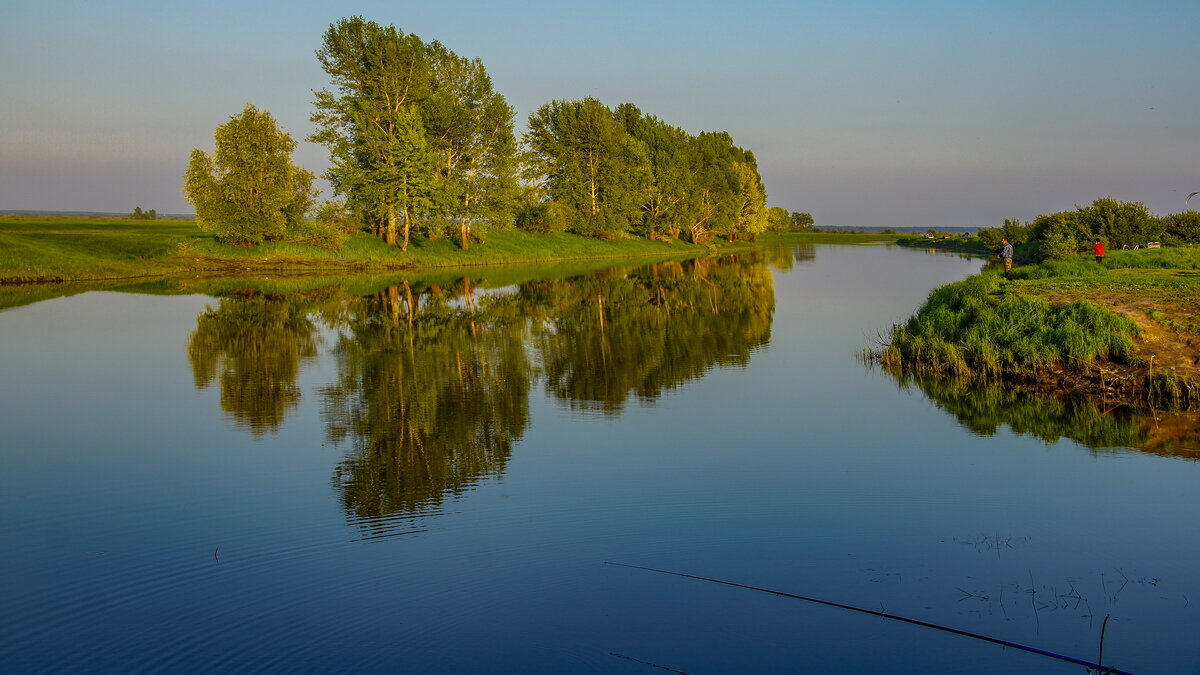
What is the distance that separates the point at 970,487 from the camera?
11961 mm

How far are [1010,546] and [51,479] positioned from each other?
497 inches

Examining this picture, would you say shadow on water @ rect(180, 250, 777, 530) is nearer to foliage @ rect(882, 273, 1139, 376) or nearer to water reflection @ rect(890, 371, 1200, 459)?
foliage @ rect(882, 273, 1139, 376)

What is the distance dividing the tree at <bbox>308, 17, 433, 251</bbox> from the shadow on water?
17.1 metres

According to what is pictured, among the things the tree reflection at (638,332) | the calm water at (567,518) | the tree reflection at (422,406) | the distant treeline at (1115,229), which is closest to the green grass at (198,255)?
the tree reflection at (638,332)

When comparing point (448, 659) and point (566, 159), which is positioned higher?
point (566, 159)

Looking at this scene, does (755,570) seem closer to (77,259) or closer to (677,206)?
(77,259)

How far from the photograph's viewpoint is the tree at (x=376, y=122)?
57.3 m

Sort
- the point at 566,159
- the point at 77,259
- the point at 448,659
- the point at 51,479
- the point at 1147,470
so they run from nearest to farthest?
1. the point at 448,659
2. the point at 51,479
3. the point at 1147,470
4. the point at 77,259
5. the point at 566,159

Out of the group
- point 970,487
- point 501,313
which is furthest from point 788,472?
point 501,313

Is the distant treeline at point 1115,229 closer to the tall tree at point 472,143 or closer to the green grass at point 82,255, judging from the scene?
the tall tree at point 472,143

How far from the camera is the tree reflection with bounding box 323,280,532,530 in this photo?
1169 cm

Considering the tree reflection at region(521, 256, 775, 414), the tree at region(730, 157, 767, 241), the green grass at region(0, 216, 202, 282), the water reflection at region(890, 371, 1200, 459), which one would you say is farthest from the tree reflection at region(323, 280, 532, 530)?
the tree at region(730, 157, 767, 241)

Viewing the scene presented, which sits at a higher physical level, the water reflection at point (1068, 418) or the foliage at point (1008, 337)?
the foliage at point (1008, 337)

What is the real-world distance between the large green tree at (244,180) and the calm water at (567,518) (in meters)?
32.3
